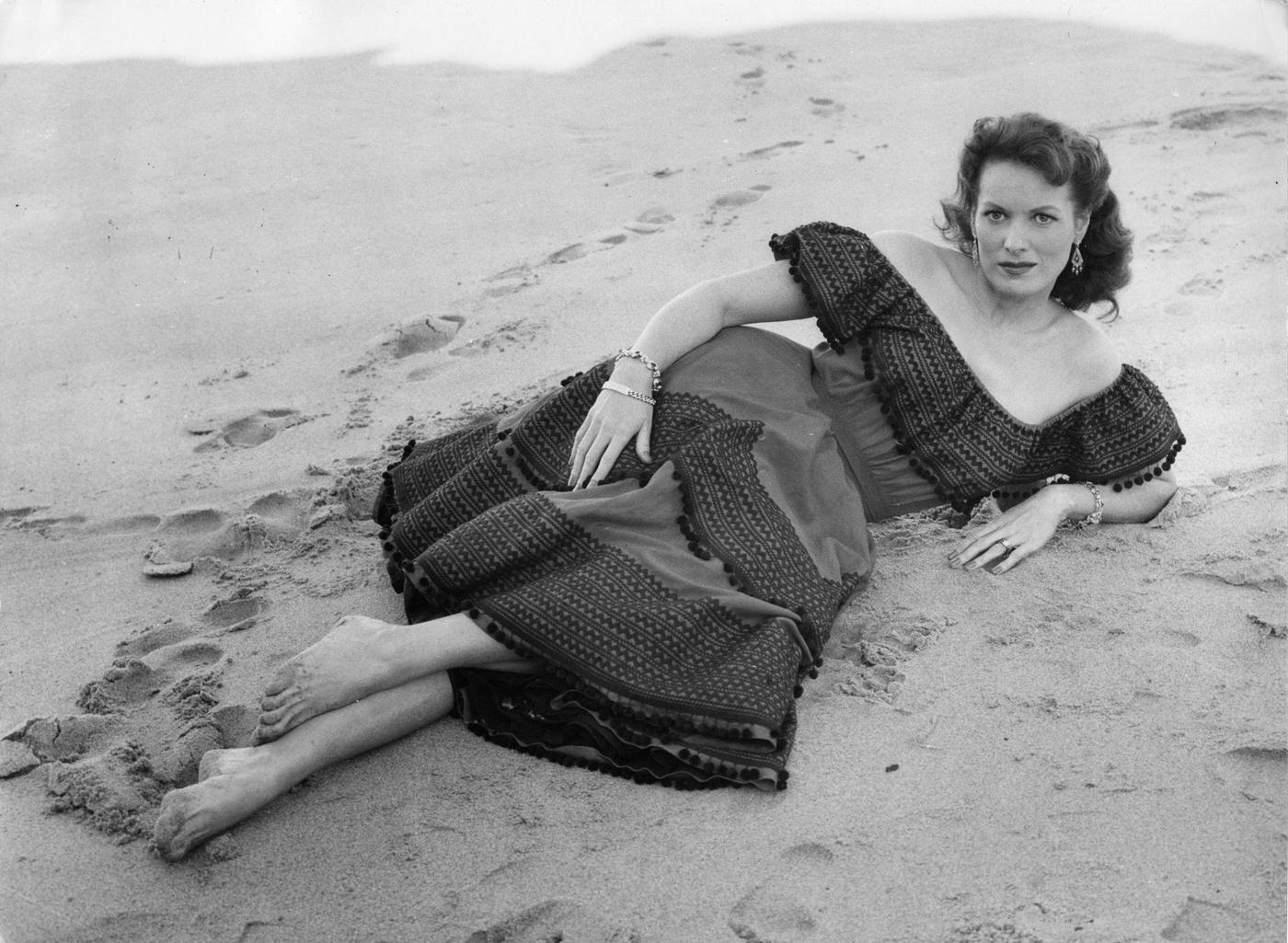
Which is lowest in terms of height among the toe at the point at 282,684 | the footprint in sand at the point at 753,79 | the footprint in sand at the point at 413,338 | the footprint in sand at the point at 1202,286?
the toe at the point at 282,684

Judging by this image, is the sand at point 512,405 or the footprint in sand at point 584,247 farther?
the footprint in sand at point 584,247

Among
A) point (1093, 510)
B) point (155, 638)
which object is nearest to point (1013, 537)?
point (1093, 510)

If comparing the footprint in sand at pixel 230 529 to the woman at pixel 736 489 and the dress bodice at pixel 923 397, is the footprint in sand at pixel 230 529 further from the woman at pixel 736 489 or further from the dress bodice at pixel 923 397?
the dress bodice at pixel 923 397

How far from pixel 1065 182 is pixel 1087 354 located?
0.43 meters

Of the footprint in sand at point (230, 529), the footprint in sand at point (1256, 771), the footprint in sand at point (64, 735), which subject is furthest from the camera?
the footprint in sand at point (230, 529)

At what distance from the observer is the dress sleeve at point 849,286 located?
3.01 metres

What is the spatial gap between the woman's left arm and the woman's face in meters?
0.51

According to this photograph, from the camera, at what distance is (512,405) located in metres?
3.92

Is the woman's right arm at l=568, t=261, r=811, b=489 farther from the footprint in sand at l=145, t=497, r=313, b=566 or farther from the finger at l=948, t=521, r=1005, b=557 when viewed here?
the footprint in sand at l=145, t=497, r=313, b=566

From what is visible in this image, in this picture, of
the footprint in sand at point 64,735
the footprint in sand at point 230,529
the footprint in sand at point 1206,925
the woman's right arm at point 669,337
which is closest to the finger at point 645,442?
the woman's right arm at point 669,337

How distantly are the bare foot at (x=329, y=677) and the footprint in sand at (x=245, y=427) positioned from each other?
157cm

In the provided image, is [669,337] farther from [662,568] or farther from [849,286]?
[662,568]

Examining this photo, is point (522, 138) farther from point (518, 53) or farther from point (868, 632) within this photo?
point (868, 632)

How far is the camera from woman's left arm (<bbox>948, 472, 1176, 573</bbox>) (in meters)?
3.05
